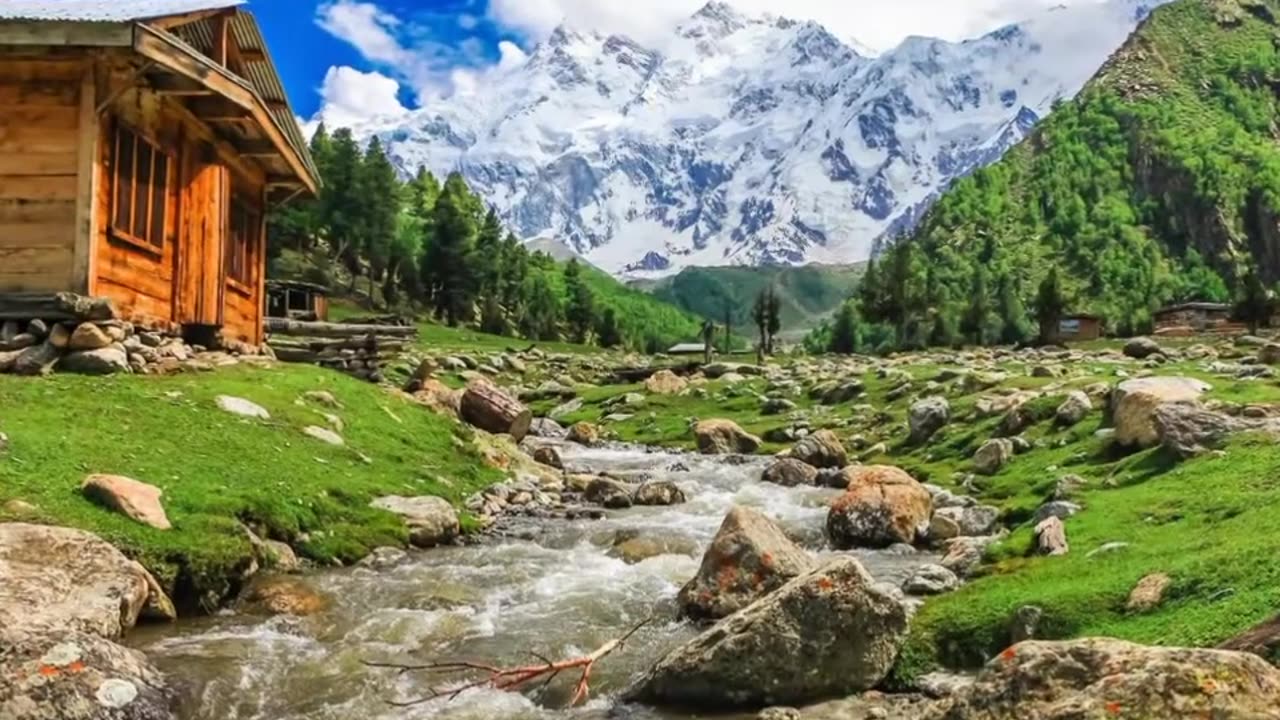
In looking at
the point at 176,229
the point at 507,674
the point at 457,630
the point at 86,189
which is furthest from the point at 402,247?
the point at 507,674

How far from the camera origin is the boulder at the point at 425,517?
60.4 feet

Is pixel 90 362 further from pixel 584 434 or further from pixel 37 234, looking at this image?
pixel 584 434

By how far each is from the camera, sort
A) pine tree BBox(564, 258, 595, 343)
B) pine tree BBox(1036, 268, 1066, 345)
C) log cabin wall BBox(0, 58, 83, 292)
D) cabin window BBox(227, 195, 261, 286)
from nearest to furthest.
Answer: log cabin wall BBox(0, 58, 83, 292), cabin window BBox(227, 195, 261, 286), pine tree BBox(1036, 268, 1066, 345), pine tree BBox(564, 258, 595, 343)

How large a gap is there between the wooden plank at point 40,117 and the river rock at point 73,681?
15202mm

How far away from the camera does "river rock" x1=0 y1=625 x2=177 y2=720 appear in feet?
29.5

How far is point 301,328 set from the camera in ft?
135

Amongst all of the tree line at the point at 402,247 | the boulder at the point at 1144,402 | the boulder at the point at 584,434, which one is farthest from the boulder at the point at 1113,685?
the tree line at the point at 402,247

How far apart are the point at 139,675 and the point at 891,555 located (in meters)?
12.5

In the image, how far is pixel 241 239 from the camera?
111 feet

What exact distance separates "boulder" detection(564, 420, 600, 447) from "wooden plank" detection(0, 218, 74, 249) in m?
24.7

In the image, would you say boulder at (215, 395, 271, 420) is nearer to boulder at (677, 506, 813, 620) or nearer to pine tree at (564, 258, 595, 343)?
boulder at (677, 506, 813, 620)

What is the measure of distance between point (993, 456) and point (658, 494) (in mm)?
8233

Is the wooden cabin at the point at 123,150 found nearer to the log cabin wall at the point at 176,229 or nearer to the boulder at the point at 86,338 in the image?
the log cabin wall at the point at 176,229

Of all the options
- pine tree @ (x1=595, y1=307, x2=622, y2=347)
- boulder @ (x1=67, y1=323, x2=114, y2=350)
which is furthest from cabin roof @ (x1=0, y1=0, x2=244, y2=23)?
pine tree @ (x1=595, y1=307, x2=622, y2=347)
